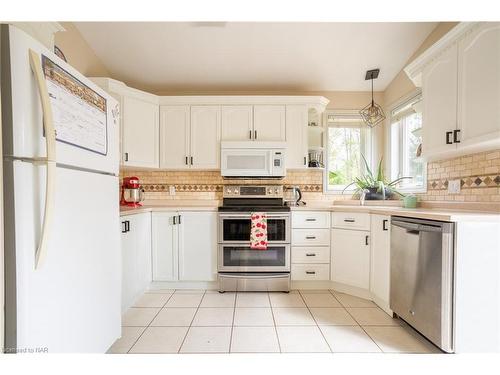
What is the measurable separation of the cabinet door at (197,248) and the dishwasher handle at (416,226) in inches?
65.9

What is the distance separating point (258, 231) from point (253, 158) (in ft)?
2.79

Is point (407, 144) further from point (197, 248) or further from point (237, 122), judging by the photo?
point (197, 248)

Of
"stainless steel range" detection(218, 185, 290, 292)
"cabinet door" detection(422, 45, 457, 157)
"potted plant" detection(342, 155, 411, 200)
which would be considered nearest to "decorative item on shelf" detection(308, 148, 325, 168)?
"potted plant" detection(342, 155, 411, 200)

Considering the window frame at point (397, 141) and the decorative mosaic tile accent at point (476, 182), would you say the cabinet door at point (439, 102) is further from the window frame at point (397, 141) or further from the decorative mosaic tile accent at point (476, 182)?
the window frame at point (397, 141)

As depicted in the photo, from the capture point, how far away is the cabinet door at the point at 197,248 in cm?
256

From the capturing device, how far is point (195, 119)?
2902 mm

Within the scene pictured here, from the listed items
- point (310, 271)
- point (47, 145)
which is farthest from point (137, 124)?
point (310, 271)

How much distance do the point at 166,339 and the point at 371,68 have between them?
3.36m

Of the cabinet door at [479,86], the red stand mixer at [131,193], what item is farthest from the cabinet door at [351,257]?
the red stand mixer at [131,193]

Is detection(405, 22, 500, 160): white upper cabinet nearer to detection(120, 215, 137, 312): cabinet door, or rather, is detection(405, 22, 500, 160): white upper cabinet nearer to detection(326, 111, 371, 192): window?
detection(326, 111, 371, 192): window

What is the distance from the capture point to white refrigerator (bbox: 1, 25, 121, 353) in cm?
85

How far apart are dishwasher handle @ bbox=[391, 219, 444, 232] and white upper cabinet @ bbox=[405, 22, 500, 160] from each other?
598 mm

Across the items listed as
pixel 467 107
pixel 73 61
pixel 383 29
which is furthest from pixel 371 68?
pixel 73 61

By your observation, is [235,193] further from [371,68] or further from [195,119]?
[371,68]
